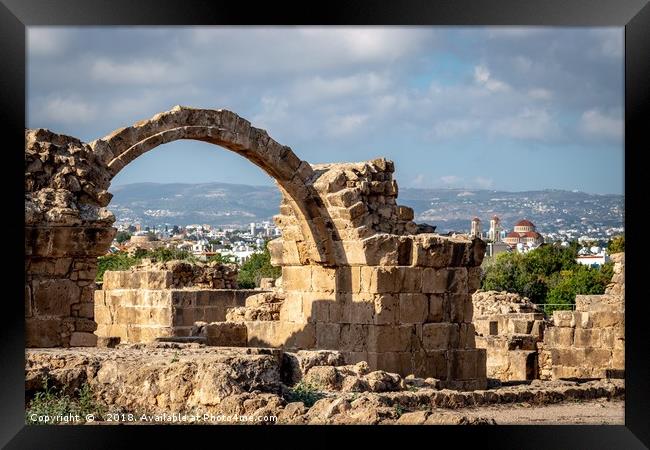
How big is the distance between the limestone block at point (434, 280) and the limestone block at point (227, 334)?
2.53 metres

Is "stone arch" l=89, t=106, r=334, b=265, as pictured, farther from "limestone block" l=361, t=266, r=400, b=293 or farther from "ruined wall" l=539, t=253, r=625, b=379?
"ruined wall" l=539, t=253, r=625, b=379

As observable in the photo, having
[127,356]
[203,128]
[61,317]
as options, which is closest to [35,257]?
[61,317]

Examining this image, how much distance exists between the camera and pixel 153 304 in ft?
70.4

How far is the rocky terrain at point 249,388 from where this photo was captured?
10469 millimetres

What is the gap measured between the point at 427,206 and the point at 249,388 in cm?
7079

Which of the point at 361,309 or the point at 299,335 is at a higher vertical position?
the point at 361,309

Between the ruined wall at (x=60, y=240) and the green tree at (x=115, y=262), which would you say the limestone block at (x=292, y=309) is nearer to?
the ruined wall at (x=60, y=240)

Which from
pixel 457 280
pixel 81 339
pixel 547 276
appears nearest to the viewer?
pixel 81 339

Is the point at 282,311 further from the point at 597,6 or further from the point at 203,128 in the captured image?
the point at 597,6

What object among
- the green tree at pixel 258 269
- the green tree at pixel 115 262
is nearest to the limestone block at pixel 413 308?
the green tree at pixel 115 262

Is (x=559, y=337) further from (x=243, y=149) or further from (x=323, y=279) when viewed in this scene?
(x=243, y=149)

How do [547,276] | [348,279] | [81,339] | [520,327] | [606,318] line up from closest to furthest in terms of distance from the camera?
[81,339], [348,279], [606,318], [520,327], [547,276]

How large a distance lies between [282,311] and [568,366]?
4.59m

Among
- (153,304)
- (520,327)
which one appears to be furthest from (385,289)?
(520,327)
